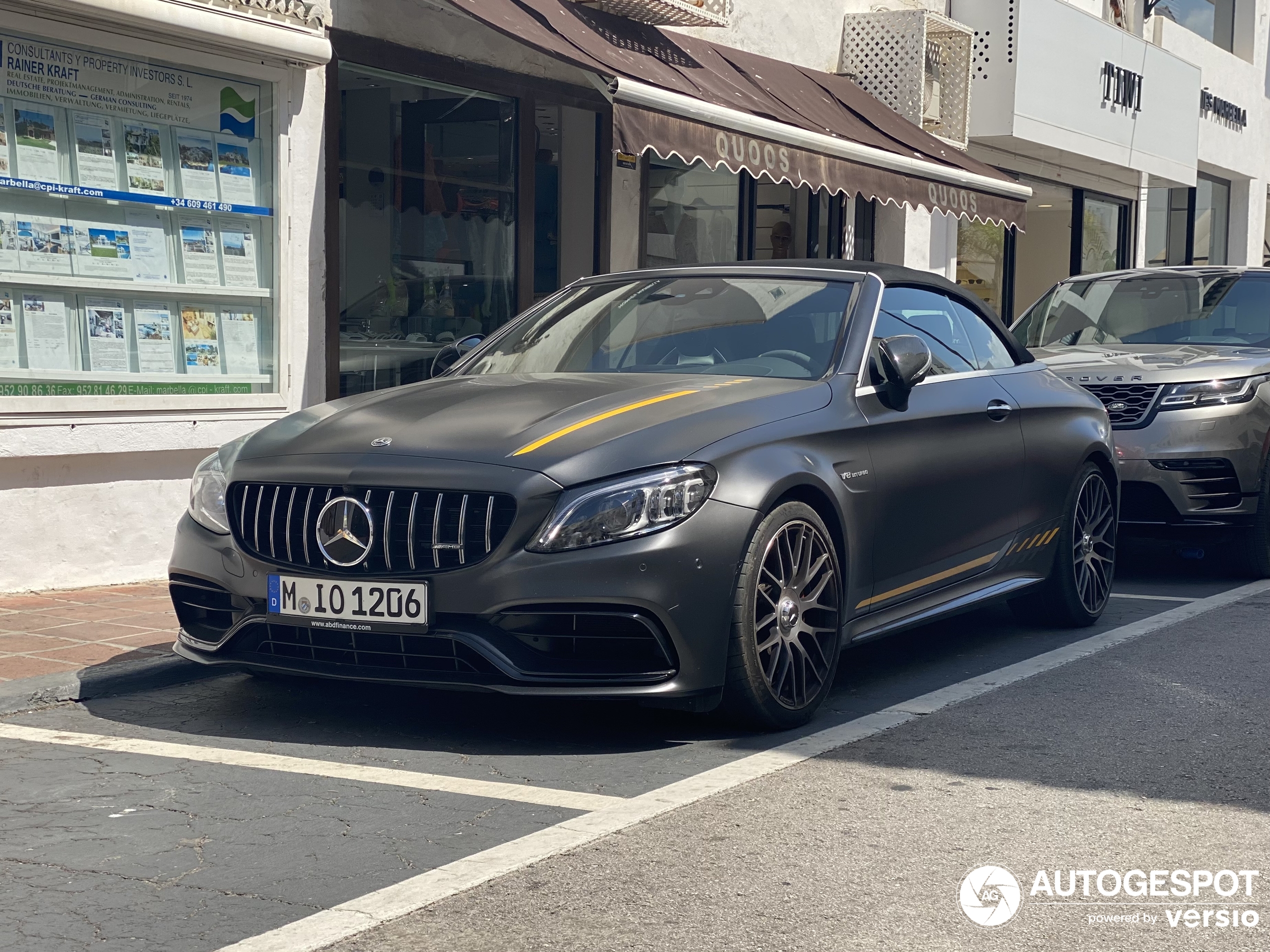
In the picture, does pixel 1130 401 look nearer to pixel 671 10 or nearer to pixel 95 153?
pixel 671 10

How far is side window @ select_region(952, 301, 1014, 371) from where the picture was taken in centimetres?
682

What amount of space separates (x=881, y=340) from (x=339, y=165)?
4.95m

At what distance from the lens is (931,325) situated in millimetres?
6488

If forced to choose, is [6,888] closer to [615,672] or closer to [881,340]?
[615,672]

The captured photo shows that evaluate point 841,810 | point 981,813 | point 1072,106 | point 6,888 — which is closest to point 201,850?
point 6,888

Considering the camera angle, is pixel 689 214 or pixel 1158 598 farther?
pixel 689 214

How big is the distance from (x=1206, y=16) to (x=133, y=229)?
22780 millimetres

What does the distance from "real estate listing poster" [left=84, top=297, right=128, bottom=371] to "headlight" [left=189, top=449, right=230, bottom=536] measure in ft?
10.2

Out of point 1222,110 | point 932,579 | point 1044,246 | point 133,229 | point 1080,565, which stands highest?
Answer: point 1222,110

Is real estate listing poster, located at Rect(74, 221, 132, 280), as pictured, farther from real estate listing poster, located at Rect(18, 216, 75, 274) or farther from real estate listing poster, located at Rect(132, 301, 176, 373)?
real estate listing poster, located at Rect(132, 301, 176, 373)

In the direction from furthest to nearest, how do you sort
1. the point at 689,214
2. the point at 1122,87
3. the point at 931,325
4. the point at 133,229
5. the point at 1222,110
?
the point at 1222,110 → the point at 1122,87 → the point at 689,214 → the point at 133,229 → the point at 931,325

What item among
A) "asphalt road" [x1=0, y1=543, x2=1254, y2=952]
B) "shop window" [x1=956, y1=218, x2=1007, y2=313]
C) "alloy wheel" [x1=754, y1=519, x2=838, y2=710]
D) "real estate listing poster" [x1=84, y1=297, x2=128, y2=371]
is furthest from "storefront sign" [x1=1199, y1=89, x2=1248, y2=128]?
"asphalt road" [x1=0, y1=543, x2=1254, y2=952]

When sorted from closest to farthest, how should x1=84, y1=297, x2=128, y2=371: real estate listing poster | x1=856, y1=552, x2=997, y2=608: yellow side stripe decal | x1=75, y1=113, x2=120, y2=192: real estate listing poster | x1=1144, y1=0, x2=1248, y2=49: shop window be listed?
x1=856, y1=552, x2=997, y2=608: yellow side stripe decal
x1=75, y1=113, x2=120, y2=192: real estate listing poster
x1=84, y1=297, x2=128, y2=371: real estate listing poster
x1=1144, y1=0, x2=1248, y2=49: shop window

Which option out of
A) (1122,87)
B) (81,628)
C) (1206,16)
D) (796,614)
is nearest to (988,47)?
(1122,87)
